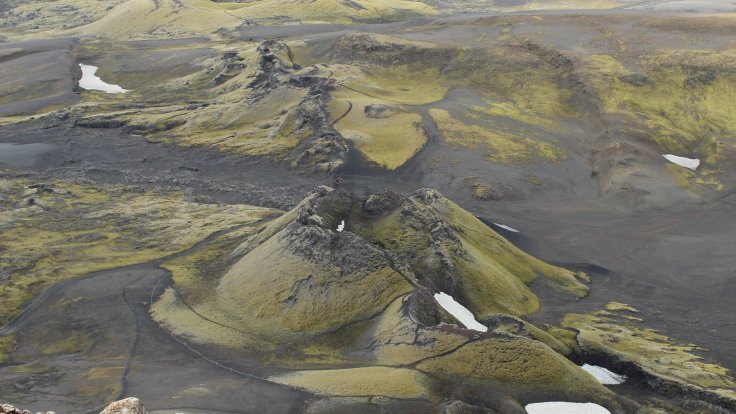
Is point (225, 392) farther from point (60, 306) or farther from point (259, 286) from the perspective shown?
point (60, 306)

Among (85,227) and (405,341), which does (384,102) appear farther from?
(405,341)

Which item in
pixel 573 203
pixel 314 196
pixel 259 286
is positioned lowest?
pixel 573 203

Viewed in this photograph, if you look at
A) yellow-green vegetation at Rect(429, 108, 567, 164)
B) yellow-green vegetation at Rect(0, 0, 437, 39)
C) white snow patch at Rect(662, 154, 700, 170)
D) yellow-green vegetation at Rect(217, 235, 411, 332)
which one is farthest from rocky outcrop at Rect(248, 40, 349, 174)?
yellow-green vegetation at Rect(0, 0, 437, 39)

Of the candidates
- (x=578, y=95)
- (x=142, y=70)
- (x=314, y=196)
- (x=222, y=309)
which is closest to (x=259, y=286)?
(x=222, y=309)

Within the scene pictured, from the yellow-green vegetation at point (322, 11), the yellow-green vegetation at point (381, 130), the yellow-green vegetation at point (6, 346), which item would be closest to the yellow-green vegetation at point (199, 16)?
the yellow-green vegetation at point (322, 11)

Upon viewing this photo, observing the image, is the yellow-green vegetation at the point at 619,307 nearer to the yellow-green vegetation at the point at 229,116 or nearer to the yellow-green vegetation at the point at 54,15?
the yellow-green vegetation at the point at 229,116
